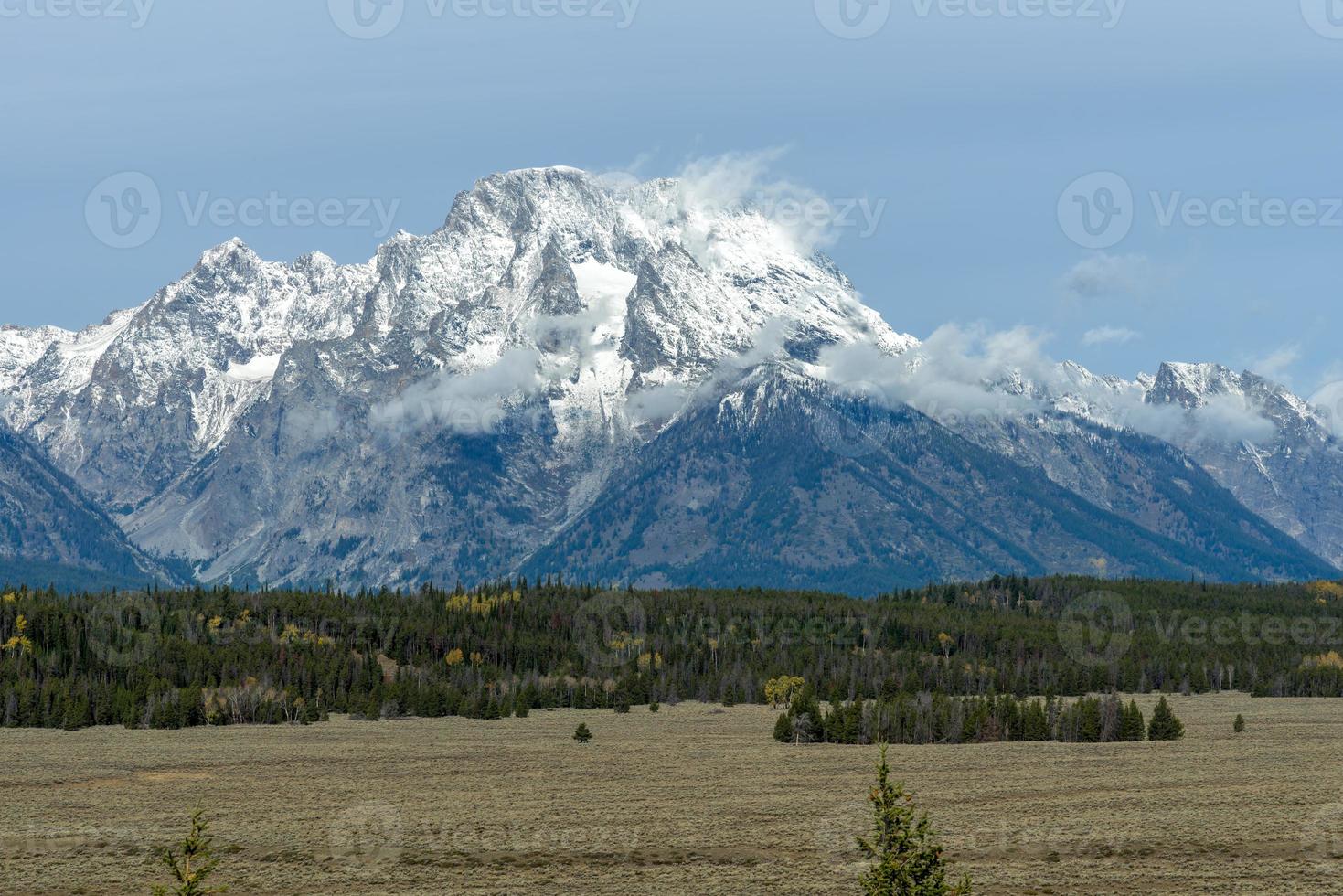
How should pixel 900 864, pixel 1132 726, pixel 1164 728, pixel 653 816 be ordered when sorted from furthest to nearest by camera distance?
pixel 1164 728 < pixel 1132 726 < pixel 653 816 < pixel 900 864

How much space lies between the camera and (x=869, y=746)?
7402 inches

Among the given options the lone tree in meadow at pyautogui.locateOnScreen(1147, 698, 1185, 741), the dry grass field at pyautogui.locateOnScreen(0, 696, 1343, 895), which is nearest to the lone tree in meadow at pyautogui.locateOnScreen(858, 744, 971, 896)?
the dry grass field at pyautogui.locateOnScreen(0, 696, 1343, 895)

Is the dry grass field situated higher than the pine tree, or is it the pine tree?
the pine tree

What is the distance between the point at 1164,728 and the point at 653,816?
3687 inches

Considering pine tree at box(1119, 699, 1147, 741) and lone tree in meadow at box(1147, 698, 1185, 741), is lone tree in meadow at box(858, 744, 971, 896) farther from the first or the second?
lone tree in meadow at box(1147, 698, 1185, 741)

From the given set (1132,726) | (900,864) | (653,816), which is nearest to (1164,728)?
(1132,726)

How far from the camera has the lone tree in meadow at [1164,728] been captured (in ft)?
637

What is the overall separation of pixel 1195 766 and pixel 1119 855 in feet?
188

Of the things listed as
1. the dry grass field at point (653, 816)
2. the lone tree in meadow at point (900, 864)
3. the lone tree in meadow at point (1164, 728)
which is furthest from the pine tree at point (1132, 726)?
the lone tree in meadow at point (900, 864)

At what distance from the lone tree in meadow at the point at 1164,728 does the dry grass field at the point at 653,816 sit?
13.3 m

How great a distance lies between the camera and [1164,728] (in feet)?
640

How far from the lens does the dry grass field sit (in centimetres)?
9812

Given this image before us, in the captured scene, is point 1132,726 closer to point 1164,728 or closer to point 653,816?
point 1164,728

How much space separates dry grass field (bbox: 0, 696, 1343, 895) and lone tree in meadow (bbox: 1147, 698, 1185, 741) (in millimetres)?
13294
